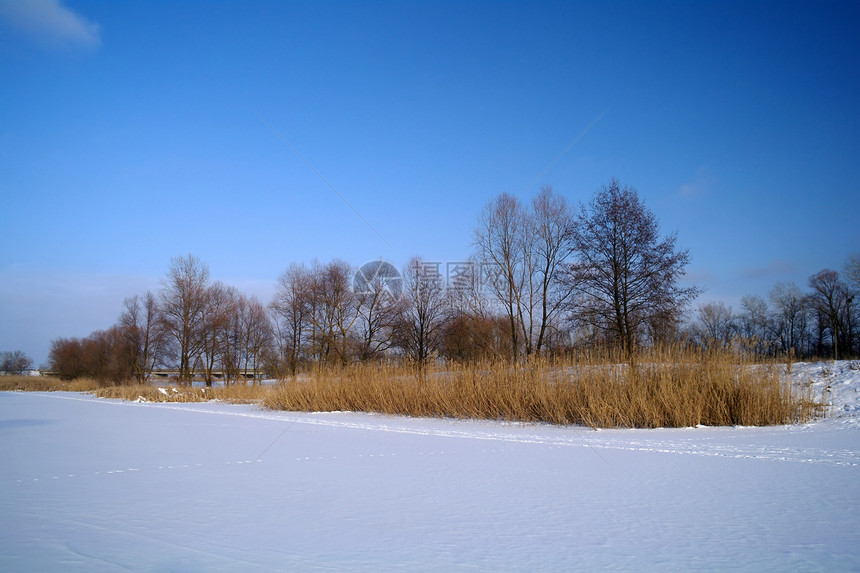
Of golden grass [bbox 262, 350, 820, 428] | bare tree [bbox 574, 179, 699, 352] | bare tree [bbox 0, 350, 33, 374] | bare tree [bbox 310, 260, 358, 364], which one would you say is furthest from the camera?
bare tree [bbox 0, 350, 33, 374]

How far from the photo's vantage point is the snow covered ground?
237 cm

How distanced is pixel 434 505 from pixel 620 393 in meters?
6.42

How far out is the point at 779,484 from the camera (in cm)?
393

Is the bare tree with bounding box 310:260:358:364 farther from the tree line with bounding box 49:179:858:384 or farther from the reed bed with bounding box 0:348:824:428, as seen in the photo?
the reed bed with bounding box 0:348:824:428

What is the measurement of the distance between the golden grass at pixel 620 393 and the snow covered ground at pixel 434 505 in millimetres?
1681

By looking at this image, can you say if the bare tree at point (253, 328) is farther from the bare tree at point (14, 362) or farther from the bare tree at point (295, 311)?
the bare tree at point (14, 362)

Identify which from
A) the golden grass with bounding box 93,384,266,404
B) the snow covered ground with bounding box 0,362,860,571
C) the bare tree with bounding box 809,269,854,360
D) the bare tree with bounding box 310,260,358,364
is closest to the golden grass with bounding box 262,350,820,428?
the snow covered ground with bounding box 0,362,860,571

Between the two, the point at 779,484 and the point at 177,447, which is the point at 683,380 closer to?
the point at 779,484

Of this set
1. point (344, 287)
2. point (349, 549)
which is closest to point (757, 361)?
point (349, 549)

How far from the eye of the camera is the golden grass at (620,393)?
8.41 meters

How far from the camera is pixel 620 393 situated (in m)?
8.93

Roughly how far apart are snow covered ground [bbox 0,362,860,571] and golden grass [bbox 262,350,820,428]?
5.52 feet

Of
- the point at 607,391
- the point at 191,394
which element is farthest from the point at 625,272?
the point at 191,394

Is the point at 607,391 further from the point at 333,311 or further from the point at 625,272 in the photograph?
the point at 333,311
